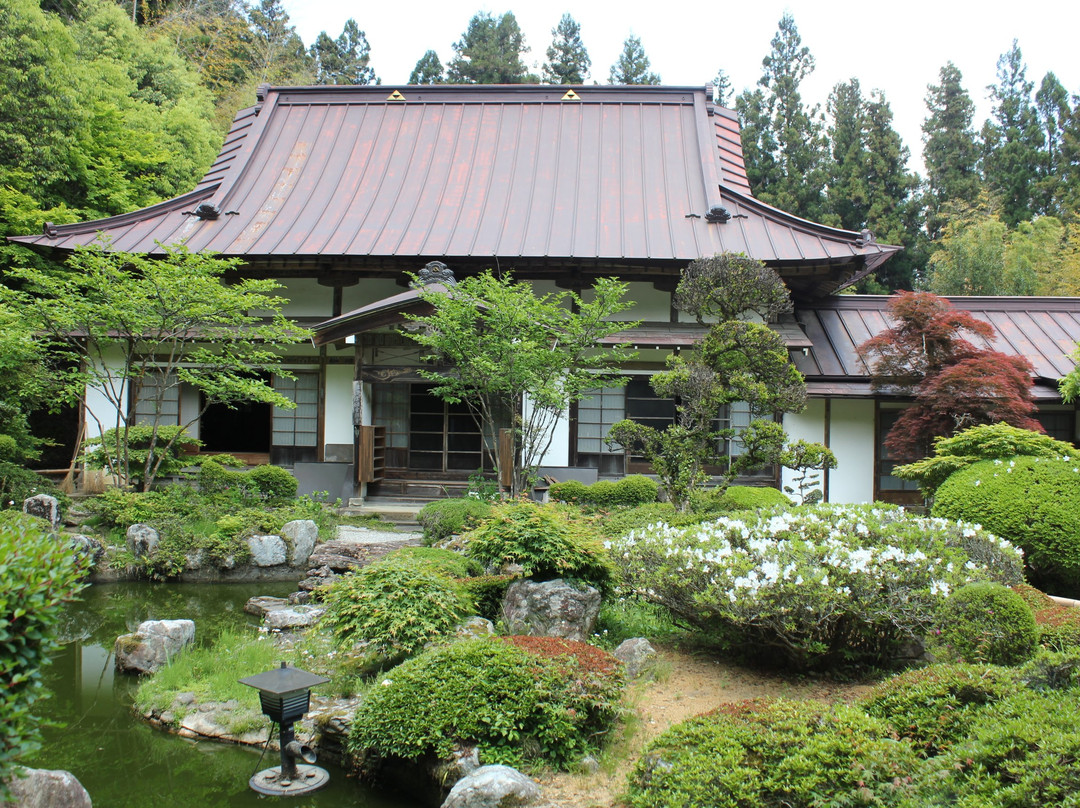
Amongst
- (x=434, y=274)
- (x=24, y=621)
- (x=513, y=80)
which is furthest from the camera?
(x=513, y=80)

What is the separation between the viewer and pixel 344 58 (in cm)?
3878

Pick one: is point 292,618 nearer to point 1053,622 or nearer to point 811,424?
point 1053,622

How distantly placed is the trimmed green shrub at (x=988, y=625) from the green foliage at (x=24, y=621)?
507 centimetres

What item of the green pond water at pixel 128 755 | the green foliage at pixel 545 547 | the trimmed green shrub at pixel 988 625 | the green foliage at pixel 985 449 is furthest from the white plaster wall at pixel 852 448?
the green pond water at pixel 128 755

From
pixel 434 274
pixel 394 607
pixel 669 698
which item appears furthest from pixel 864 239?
pixel 394 607

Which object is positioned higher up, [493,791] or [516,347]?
[516,347]

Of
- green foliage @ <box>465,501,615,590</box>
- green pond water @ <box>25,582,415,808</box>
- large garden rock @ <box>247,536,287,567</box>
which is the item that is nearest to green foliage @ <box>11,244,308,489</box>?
large garden rock @ <box>247,536,287,567</box>

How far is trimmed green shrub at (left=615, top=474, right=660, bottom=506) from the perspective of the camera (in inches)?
449

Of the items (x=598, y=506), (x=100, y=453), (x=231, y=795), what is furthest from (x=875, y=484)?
(x=100, y=453)

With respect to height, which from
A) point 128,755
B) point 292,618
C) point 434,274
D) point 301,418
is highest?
point 434,274

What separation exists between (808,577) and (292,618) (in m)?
5.24

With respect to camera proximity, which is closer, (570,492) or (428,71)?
(570,492)

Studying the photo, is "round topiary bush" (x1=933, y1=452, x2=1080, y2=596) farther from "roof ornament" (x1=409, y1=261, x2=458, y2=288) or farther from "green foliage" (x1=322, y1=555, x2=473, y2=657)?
"roof ornament" (x1=409, y1=261, x2=458, y2=288)

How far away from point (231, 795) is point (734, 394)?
6.91m
